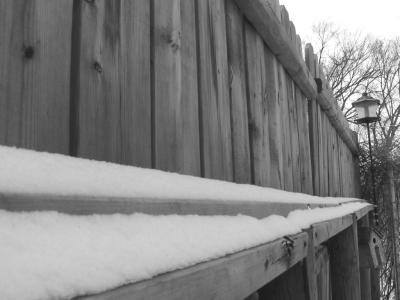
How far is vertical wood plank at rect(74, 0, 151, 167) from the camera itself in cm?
70

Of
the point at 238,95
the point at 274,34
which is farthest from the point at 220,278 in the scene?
the point at 274,34

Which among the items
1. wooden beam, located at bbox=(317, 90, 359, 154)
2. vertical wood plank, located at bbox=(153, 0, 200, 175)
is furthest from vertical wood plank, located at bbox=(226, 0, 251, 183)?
wooden beam, located at bbox=(317, 90, 359, 154)

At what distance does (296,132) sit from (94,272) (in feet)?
6.73

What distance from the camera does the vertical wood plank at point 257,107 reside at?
1.56 meters

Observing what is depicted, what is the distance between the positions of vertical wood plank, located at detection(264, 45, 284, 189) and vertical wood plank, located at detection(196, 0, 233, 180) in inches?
20.0

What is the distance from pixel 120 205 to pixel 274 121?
1407 mm

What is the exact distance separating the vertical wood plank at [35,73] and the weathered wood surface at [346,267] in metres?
2.86

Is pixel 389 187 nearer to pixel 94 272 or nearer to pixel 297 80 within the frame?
pixel 297 80

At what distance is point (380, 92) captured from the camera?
13.2 metres

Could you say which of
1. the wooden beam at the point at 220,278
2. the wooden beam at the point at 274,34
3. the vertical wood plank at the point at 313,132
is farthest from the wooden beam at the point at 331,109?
the wooden beam at the point at 220,278

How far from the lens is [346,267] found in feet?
9.98

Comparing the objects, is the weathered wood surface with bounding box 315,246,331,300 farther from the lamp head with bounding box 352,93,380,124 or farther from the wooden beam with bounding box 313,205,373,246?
the lamp head with bounding box 352,93,380,124

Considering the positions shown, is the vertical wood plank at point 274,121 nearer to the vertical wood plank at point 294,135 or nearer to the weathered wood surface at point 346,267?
the vertical wood plank at point 294,135

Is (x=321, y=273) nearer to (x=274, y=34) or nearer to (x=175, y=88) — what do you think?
(x=274, y=34)
